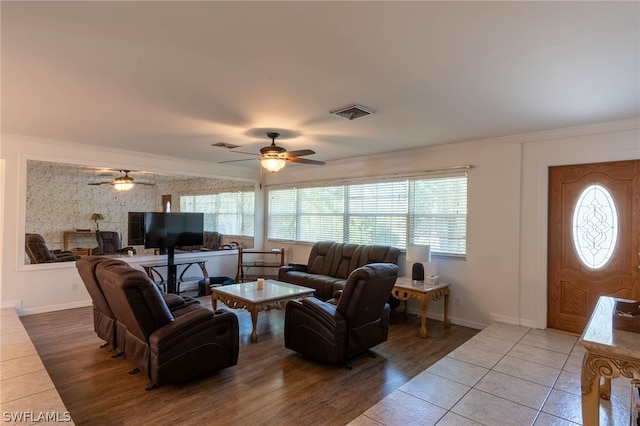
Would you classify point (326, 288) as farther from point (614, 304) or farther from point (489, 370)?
point (614, 304)

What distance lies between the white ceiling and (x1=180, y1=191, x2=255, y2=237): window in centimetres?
294

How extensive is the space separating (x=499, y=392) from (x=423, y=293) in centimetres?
166

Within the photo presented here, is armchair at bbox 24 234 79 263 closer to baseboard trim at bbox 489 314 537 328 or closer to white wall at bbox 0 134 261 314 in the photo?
white wall at bbox 0 134 261 314

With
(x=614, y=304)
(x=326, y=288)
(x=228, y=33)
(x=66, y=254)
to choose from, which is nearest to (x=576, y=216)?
(x=614, y=304)

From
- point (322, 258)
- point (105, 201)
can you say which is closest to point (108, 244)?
point (105, 201)

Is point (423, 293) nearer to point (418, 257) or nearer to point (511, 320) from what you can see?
point (418, 257)

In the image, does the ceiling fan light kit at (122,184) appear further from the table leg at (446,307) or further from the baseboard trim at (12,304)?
the table leg at (446,307)

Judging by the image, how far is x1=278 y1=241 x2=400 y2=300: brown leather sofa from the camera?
5.25 metres

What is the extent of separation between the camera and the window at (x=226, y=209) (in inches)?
275

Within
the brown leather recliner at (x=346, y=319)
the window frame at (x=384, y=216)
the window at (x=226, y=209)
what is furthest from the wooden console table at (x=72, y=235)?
the brown leather recliner at (x=346, y=319)

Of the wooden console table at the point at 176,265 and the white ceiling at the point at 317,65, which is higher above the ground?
the white ceiling at the point at 317,65

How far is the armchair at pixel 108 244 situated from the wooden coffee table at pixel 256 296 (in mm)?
2548

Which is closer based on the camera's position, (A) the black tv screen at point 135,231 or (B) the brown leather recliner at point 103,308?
(B) the brown leather recliner at point 103,308

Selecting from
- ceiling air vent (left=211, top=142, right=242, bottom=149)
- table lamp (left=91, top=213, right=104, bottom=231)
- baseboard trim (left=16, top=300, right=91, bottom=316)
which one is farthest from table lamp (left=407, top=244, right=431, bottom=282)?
table lamp (left=91, top=213, right=104, bottom=231)
